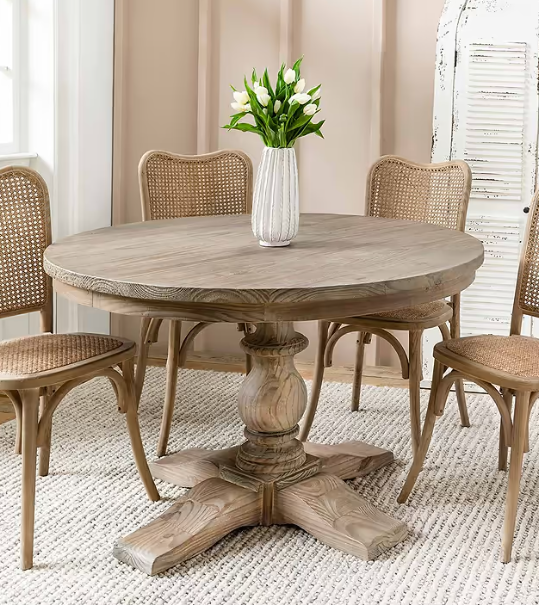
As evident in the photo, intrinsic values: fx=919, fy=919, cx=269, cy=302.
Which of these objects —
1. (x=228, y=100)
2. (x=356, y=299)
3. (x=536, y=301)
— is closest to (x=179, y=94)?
(x=228, y=100)

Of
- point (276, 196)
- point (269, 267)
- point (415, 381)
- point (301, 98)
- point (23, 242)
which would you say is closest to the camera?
point (269, 267)

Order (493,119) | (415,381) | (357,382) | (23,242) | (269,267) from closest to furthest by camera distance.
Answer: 1. (269,267)
2. (23,242)
3. (415,381)
4. (357,382)
5. (493,119)

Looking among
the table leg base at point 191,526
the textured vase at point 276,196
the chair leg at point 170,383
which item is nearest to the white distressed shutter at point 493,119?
the chair leg at point 170,383

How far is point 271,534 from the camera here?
101 inches

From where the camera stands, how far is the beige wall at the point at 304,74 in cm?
405

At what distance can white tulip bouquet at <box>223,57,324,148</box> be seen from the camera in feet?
7.92

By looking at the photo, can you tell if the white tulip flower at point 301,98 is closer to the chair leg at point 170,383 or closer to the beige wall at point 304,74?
the chair leg at point 170,383

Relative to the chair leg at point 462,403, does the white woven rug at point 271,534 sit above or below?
below

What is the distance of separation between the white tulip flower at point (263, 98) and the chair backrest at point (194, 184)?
1.04 metres

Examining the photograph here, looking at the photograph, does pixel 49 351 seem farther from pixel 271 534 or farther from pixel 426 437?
pixel 426 437

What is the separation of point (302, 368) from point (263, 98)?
2.02 metres

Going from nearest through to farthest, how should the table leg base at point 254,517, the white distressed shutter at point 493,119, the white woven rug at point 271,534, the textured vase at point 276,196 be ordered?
the white woven rug at point 271,534 < the table leg base at point 254,517 < the textured vase at point 276,196 < the white distressed shutter at point 493,119

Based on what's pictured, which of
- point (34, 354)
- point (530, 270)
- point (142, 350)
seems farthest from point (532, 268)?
point (34, 354)

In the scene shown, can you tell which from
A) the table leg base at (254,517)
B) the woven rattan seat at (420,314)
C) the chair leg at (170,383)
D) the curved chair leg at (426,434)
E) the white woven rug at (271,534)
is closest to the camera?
the white woven rug at (271,534)
